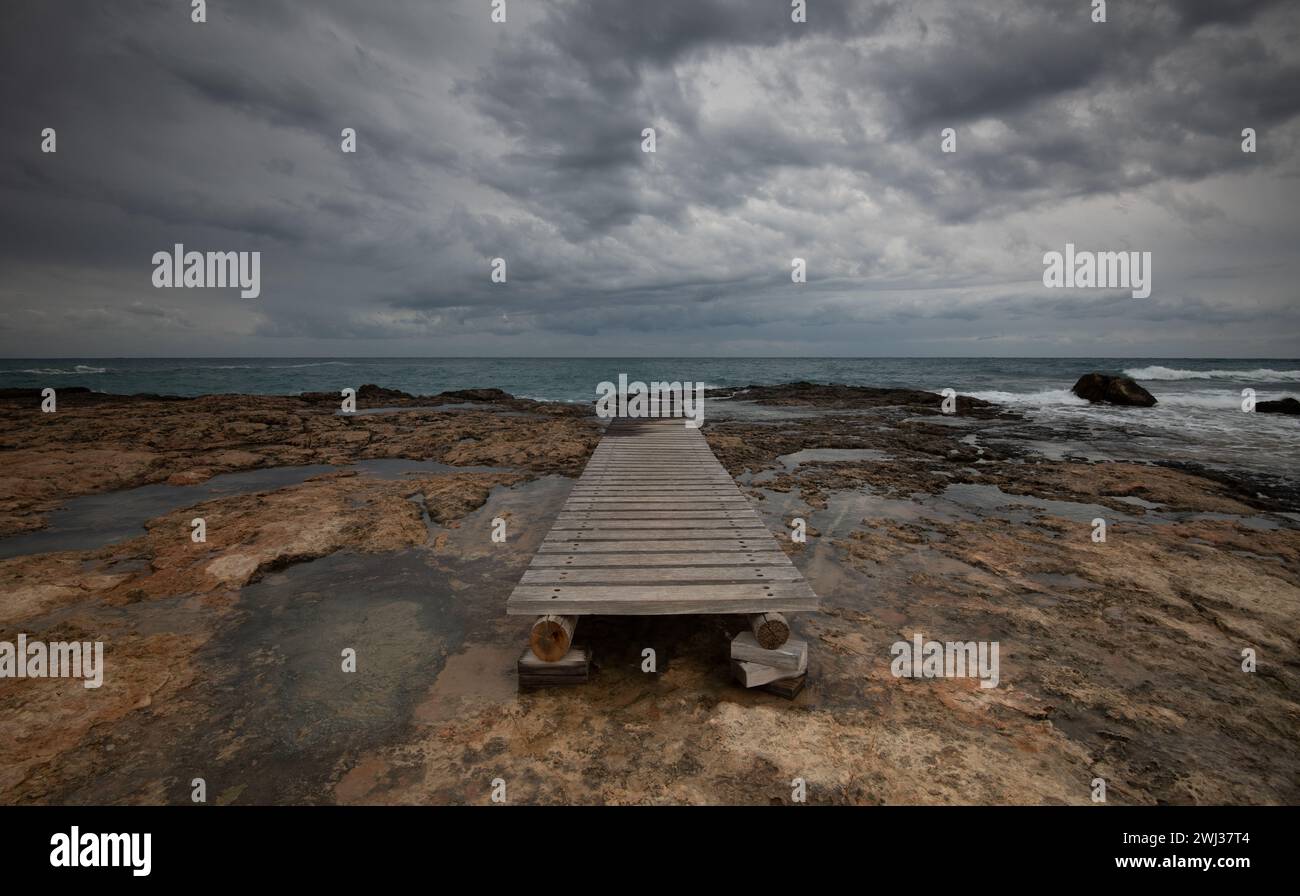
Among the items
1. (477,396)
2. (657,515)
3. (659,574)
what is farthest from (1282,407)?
(477,396)

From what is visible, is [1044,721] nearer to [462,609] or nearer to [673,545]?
[673,545]

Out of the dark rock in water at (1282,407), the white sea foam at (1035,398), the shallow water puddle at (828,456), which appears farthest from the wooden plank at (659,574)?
the dark rock in water at (1282,407)

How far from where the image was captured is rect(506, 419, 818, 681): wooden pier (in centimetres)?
433

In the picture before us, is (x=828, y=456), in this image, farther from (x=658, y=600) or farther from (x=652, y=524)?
(x=658, y=600)

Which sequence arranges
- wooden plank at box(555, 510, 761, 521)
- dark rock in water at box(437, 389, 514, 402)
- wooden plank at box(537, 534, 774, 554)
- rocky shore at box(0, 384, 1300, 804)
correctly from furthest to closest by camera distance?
1. dark rock in water at box(437, 389, 514, 402)
2. wooden plank at box(555, 510, 761, 521)
3. wooden plank at box(537, 534, 774, 554)
4. rocky shore at box(0, 384, 1300, 804)

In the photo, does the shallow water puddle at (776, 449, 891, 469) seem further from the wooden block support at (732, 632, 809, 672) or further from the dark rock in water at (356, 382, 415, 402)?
the dark rock in water at (356, 382, 415, 402)

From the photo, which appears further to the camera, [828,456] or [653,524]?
[828,456]

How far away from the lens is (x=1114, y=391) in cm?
3042

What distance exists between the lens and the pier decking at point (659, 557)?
4.36 metres

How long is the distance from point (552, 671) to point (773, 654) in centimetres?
186

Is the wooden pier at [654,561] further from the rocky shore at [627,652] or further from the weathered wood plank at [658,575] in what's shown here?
the rocky shore at [627,652]

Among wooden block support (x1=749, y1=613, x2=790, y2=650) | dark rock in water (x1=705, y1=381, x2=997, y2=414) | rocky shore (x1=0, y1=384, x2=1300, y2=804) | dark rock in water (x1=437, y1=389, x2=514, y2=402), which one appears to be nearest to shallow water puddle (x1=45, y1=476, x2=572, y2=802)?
rocky shore (x1=0, y1=384, x2=1300, y2=804)

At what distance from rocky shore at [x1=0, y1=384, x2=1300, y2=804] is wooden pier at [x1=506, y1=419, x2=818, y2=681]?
2.26ft

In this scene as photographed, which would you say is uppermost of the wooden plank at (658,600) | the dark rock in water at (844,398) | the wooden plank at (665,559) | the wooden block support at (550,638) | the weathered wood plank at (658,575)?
the dark rock in water at (844,398)
